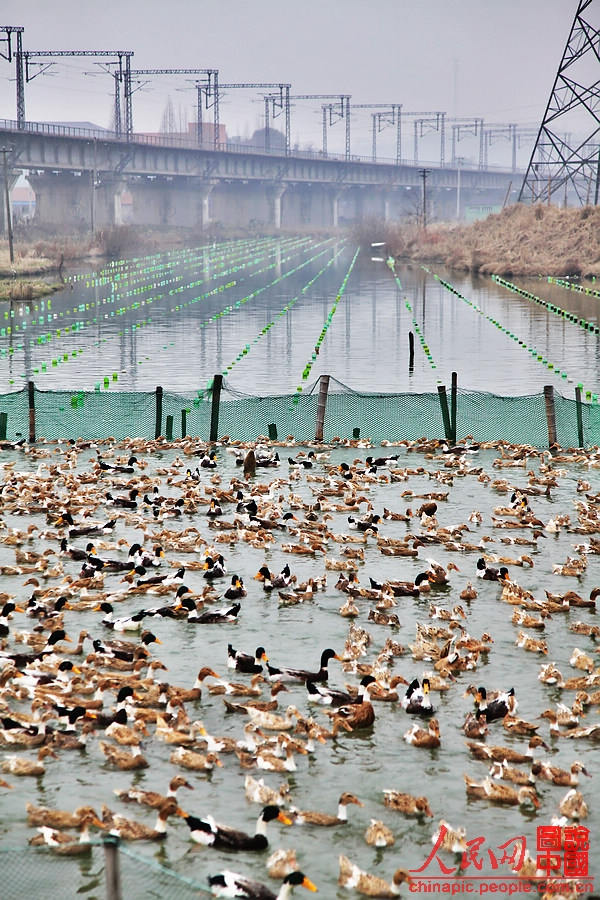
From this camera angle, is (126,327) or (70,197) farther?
(70,197)

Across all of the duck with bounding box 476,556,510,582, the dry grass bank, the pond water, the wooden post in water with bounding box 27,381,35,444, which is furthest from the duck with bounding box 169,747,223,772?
the dry grass bank

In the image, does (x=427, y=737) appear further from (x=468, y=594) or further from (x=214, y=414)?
(x=214, y=414)

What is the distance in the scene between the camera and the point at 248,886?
10.4 m

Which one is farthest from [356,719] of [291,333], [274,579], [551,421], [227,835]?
[291,333]

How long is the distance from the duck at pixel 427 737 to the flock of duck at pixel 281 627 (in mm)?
30

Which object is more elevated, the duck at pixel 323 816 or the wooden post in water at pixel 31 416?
the wooden post in water at pixel 31 416

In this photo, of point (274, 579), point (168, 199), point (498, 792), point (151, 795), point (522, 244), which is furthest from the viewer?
point (168, 199)

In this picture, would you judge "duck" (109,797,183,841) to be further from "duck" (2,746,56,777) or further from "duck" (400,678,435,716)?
→ "duck" (400,678,435,716)

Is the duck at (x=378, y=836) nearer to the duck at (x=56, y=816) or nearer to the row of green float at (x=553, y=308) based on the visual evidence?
the duck at (x=56, y=816)

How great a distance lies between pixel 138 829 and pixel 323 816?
1907 millimetres

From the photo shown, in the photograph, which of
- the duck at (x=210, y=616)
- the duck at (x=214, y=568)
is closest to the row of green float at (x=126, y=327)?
the duck at (x=214, y=568)

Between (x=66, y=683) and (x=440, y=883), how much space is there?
5.83 m

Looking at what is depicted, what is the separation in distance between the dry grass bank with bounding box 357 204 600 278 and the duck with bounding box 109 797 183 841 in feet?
307

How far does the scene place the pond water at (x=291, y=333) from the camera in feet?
160
